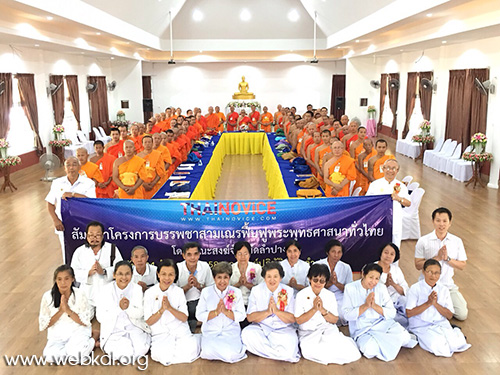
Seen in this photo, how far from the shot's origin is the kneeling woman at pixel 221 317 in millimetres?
4566

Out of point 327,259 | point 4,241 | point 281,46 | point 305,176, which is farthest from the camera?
point 281,46

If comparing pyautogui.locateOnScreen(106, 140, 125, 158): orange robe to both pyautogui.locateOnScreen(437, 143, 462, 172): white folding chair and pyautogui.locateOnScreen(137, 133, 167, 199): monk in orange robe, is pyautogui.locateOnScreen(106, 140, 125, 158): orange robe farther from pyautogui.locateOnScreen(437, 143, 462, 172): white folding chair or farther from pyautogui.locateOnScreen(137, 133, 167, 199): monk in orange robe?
pyautogui.locateOnScreen(437, 143, 462, 172): white folding chair

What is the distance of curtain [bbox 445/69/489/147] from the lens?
12.1 meters

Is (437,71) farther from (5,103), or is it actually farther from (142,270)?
(142,270)

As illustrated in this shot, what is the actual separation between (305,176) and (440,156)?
19.6 ft

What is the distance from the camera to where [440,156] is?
520 inches

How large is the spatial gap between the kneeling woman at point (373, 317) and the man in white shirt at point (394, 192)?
1313 mm

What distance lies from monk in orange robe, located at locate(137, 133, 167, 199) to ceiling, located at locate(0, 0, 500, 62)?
2.86m

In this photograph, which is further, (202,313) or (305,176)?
(305,176)

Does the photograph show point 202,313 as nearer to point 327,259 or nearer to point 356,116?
point 327,259

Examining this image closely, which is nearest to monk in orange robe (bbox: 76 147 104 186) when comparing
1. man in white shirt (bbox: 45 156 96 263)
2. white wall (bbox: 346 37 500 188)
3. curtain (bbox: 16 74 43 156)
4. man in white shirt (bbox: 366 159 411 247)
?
man in white shirt (bbox: 45 156 96 263)

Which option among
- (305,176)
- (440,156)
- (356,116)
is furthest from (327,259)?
(356,116)

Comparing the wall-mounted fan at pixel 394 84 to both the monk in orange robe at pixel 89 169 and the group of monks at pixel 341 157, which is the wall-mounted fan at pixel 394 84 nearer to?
the group of monks at pixel 341 157

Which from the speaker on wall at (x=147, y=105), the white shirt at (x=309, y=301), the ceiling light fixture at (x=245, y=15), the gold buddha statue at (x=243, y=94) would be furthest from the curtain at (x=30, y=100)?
the white shirt at (x=309, y=301)
